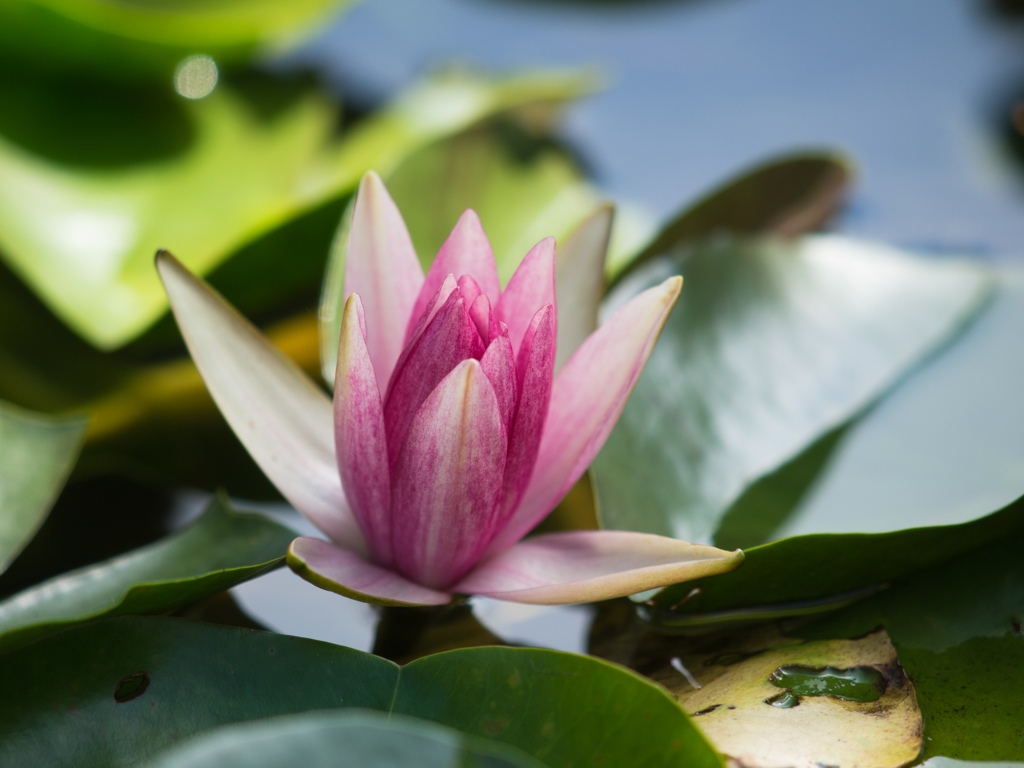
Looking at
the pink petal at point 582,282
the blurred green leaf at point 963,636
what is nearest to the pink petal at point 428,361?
the pink petal at point 582,282

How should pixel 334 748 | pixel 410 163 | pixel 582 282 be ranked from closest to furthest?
pixel 334 748
pixel 582 282
pixel 410 163

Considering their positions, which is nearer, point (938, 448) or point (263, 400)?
point (263, 400)

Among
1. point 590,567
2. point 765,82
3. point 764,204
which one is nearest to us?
point 590,567

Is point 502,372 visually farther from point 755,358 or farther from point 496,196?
point 496,196

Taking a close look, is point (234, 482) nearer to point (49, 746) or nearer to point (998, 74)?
point (49, 746)

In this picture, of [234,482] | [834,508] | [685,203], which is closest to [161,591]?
[234,482]

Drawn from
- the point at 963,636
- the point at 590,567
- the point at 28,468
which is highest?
the point at 28,468

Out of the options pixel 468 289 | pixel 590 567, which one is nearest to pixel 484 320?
pixel 468 289
